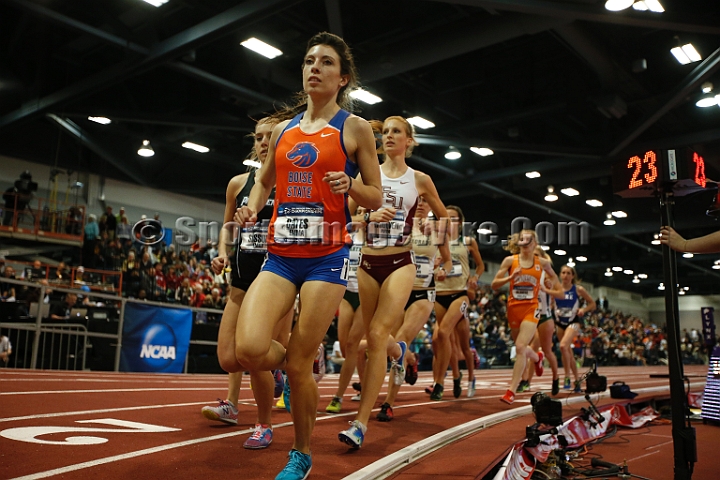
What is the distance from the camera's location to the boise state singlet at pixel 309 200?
3.09 m

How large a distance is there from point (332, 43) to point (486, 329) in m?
24.3

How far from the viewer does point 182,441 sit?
3.58m

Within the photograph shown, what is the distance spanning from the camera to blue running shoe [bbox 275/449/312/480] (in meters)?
2.70

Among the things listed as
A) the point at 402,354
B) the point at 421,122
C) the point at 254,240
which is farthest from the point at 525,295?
the point at 421,122

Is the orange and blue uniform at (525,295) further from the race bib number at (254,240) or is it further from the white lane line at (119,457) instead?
the white lane line at (119,457)

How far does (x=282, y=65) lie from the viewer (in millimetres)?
14453

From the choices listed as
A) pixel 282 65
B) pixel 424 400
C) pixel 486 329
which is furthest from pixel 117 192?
pixel 424 400

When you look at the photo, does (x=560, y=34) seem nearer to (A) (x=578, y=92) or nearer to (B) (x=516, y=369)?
(A) (x=578, y=92)

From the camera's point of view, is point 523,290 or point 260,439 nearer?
point 260,439

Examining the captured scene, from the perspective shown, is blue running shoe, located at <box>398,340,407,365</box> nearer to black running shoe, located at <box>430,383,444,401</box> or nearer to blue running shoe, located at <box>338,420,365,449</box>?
blue running shoe, located at <box>338,420,365,449</box>

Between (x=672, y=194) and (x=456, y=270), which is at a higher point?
(x=672, y=194)

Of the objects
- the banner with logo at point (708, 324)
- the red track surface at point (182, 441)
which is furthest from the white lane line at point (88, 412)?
the banner with logo at point (708, 324)

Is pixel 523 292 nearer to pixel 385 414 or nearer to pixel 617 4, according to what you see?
pixel 385 414

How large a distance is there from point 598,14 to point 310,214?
8577 mm
